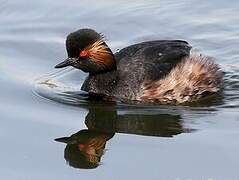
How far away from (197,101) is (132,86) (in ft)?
2.49

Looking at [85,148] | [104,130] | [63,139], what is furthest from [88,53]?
[85,148]

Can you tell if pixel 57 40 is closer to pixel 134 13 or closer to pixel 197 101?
pixel 134 13

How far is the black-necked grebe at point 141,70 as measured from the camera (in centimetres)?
877

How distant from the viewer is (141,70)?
28.9 feet

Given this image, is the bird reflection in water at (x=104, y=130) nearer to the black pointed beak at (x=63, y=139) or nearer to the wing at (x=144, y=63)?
the black pointed beak at (x=63, y=139)

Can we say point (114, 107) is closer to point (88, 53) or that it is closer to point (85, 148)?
point (88, 53)

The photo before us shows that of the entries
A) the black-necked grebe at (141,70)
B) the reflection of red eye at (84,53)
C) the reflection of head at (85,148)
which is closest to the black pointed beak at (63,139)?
the reflection of head at (85,148)

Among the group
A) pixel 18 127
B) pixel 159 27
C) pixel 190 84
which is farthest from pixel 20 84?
pixel 159 27

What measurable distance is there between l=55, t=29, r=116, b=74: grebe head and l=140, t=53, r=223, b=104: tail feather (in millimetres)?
542

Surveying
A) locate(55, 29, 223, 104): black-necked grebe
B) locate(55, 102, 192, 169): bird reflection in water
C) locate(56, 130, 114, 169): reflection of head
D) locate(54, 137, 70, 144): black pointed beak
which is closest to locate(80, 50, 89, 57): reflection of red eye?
locate(55, 29, 223, 104): black-necked grebe

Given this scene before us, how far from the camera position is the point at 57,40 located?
10523 mm

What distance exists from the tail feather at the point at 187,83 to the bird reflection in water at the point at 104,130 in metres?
0.48

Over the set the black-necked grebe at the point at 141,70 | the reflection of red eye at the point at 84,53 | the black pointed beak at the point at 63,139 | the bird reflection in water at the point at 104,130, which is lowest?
the bird reflection in water at the point at 104,130

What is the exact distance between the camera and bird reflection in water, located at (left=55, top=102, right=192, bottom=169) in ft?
24.0
